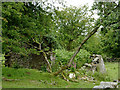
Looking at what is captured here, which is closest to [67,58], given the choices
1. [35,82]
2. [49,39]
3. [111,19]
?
[49,39]

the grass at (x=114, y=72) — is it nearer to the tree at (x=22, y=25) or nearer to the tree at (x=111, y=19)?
the tree at (x=111, y=19)

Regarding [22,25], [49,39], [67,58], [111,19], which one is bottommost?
[67,58]

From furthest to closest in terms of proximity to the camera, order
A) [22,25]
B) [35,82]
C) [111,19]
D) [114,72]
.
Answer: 1. [114,72]
2. [35,82]
3. [22,25]
4. [111,19]

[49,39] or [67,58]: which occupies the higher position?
[49,39]

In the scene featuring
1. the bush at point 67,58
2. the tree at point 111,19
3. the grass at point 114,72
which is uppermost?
the tree at point 111,19

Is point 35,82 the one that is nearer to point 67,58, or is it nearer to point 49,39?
point 49,39

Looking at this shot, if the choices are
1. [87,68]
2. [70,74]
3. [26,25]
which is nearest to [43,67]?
[70,74]

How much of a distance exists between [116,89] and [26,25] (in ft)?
12.1

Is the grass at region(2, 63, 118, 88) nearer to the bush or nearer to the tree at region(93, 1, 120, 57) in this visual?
the bush

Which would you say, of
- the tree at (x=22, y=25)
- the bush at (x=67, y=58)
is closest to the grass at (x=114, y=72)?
the bush at (x=67, y=58)

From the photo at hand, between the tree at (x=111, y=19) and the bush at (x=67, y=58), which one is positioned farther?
the bush at (x=67, y=58)

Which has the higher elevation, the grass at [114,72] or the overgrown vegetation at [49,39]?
the overgrown vegetation at [49,39]

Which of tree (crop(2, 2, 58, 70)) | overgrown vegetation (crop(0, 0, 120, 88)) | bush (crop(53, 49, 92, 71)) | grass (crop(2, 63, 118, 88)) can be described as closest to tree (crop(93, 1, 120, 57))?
overgrown vegetation (crop(0, 0, 120, 88))

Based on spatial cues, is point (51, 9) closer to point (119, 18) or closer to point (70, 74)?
point (119, 18)
